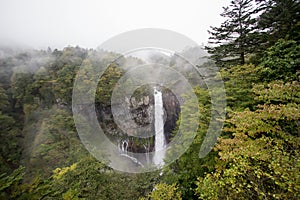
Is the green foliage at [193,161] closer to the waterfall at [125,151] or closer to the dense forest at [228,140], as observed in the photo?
the dense forest at [228,140]

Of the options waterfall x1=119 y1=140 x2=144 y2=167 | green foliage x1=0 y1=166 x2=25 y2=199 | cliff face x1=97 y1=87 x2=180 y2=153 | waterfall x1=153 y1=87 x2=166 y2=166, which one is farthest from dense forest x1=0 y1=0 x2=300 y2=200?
waterfall x1=153 y1=87 x2=166 y2=166

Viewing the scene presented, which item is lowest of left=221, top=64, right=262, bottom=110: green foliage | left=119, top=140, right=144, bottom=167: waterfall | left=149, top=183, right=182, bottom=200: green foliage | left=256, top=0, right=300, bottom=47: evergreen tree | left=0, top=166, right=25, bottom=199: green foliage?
left=119, top=140, right=144, bottom=167: waterfall

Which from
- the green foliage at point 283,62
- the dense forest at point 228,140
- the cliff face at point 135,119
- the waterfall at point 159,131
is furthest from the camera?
the cliff face at point 135,119

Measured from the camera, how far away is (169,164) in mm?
8016

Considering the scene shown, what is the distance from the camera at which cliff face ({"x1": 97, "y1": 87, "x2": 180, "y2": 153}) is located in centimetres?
1897

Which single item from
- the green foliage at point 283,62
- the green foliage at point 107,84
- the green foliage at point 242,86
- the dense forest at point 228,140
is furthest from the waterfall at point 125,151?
the green foliage at point 283,62

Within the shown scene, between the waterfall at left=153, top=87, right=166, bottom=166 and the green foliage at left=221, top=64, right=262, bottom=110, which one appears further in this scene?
the waterfall at left=153, top=87, right=166, bottom=166

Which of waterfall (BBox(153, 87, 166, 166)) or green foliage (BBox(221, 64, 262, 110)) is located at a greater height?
green foliage (BBox(221, 64, 262, 110))

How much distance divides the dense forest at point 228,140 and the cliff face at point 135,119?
263 centimetres

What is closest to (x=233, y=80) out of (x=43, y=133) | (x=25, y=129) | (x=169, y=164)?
(x=169, y=164)

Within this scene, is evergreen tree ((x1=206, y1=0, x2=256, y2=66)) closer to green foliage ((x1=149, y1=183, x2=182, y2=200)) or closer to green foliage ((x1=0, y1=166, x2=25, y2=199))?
green foliage ((x1=149, y1=183, x2=182, y2=200))

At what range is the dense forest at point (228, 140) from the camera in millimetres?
3561

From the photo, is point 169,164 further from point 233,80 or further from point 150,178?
point 233,80

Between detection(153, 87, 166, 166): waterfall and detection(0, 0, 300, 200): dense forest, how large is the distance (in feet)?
18.1
